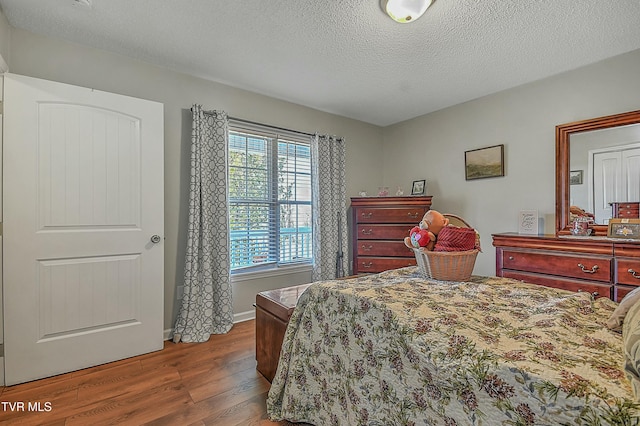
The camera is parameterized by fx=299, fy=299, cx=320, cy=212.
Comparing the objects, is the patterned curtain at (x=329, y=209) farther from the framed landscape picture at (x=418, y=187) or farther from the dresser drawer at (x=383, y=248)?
the framed landscape picture at (x=418, y=187)

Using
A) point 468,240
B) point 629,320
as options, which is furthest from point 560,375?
point 468,240

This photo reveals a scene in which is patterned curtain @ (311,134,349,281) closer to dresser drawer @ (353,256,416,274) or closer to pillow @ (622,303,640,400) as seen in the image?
dresser drawer @ (353,256,416,274)

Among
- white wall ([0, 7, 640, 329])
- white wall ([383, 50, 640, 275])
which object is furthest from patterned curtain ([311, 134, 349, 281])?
white wall ([383, 50, 640, 275])

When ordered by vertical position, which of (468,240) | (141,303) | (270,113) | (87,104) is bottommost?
(141,303)

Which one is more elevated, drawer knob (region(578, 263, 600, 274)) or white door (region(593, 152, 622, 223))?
white door (region(593, 152, 622, 223))

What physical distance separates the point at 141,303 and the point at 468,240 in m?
2.42

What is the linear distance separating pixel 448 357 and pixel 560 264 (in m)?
2.18

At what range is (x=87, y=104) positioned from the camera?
219 centimetres

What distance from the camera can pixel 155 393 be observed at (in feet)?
6.13

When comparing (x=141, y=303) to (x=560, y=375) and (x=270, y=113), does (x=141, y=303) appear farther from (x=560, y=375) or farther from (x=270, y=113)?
(x=560, y=375)

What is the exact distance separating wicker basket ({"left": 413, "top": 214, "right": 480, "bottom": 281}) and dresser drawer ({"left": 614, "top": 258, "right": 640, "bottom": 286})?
1.50 m

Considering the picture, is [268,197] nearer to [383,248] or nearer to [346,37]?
[383,248]

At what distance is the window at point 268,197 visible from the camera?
3131 millimetres

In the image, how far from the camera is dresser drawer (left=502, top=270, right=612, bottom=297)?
2.20 m
